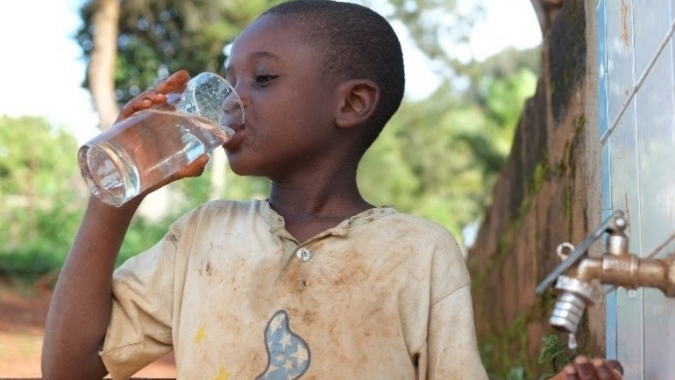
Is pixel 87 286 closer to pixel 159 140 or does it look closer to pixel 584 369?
pixel 159 140

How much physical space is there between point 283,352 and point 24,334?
7.45 meters

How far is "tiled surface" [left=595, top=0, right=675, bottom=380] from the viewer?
5.15ft

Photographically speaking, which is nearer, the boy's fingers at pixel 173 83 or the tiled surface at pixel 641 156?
the tiled surface at pixel 641 156

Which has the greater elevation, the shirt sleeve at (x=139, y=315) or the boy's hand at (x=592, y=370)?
the shirt sleeve at (x=139, y=315)

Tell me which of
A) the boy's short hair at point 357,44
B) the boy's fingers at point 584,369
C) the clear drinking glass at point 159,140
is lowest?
the boy's fingers at point 584,369

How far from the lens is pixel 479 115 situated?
30547mm

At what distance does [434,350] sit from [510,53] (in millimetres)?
29188

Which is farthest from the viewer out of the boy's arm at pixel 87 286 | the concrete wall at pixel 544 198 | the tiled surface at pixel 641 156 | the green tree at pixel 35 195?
the green tree at pixel 35 195

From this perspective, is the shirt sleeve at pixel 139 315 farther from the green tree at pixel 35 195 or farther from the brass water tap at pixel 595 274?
the green tree at pixel 35 195

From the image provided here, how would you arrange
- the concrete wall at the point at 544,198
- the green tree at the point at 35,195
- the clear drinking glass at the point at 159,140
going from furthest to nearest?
1. the green tree at the point at 35,195
2. the concrete wall at the point at 544,198
3. the clear drinking glass at the point at 159,140

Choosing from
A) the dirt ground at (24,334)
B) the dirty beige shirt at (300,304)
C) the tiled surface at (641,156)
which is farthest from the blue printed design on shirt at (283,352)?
the dirt ground at (24,334)

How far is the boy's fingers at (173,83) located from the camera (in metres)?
2.11

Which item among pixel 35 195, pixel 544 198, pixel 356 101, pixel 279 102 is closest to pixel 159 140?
pixel 279 102

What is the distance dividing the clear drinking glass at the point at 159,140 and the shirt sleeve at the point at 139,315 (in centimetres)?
19
